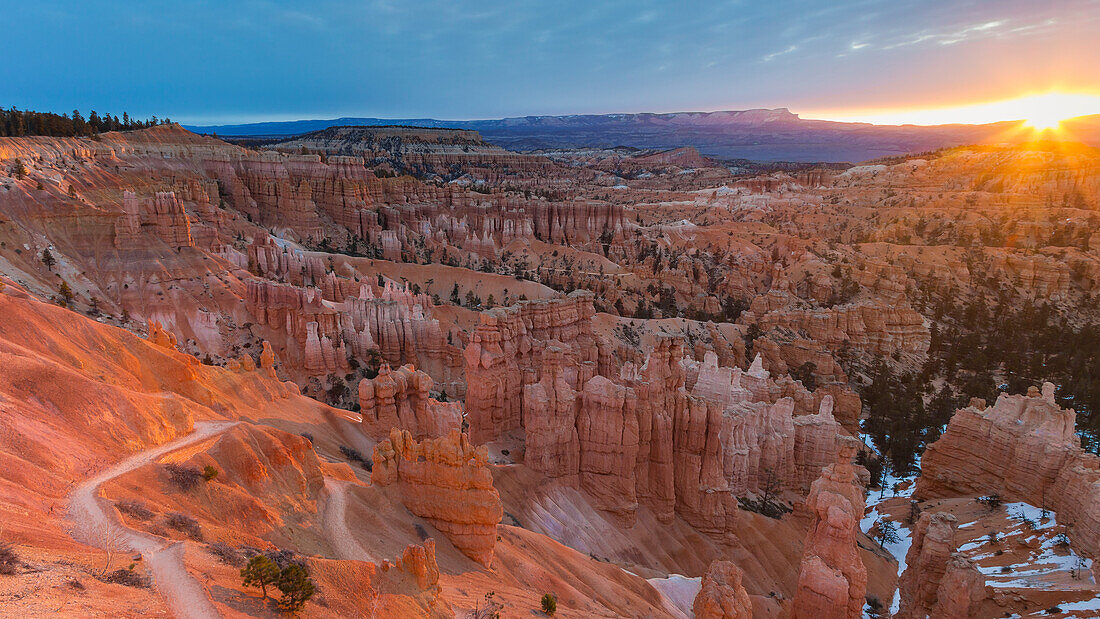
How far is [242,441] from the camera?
40.1ft

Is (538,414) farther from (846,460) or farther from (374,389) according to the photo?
(846,460)

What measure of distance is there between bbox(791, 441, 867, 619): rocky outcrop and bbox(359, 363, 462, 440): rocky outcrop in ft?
39.7

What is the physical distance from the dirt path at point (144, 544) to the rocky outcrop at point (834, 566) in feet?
49.2

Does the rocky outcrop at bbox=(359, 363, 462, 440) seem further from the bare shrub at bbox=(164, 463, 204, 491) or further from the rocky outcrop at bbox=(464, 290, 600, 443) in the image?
the bare shrub at bbox=(164, 463, 204, 491)

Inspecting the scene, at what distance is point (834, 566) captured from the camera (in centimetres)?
1639

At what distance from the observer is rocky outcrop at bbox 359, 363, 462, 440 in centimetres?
2134

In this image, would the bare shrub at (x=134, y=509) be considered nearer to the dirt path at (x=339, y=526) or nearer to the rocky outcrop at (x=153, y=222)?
the dirt path at (x=339, y=526)

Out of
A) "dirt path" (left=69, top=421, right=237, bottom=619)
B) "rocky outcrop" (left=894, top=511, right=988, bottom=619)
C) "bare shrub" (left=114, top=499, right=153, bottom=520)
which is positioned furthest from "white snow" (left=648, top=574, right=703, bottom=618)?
"bare shrub" (left=114, top=499, right=153, bottom=520)

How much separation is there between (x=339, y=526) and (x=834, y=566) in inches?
524

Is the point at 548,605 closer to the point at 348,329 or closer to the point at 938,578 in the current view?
the point at 938,578

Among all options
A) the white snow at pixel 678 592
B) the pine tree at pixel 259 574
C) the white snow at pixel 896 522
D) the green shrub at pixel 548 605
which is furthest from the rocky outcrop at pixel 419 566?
the white snow at pixel 896 522

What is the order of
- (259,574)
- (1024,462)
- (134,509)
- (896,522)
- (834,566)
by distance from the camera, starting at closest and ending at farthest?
(259,574) < (134,509) < (834,566) < (1024,462) < (896,522)

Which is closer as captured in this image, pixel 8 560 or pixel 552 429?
pixel 8 560

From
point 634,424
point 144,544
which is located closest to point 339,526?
point 144,544
